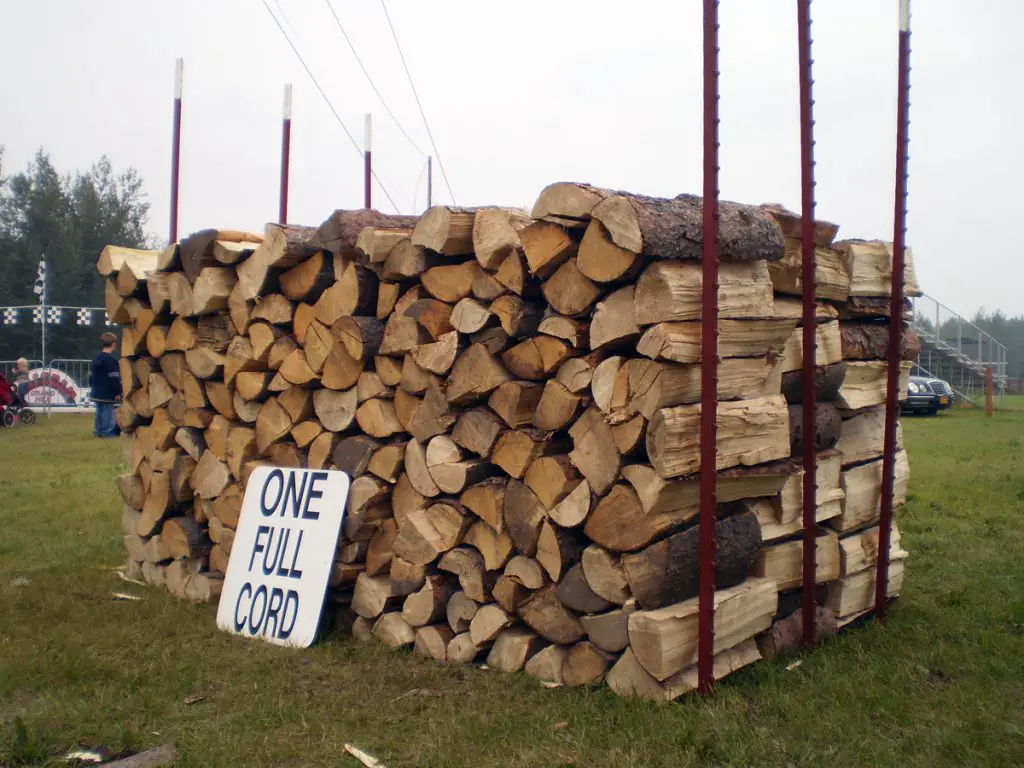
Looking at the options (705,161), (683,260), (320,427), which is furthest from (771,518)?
(320,427)

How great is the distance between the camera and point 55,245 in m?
33.1

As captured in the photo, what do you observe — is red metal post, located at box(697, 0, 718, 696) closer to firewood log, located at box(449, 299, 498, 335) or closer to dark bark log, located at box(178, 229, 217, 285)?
firewood log, located at box(449, 299, 498, 335)

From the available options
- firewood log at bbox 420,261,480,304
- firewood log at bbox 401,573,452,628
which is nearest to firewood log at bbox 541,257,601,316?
firewood log at bbox 420,261,480,304

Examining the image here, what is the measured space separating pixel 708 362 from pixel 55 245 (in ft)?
113

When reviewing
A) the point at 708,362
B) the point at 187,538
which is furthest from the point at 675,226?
the point at 187,538

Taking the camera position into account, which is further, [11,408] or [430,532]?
[11,408]

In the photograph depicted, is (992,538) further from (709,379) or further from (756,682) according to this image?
(709,379)

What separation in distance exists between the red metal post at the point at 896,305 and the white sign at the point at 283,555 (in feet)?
7.88

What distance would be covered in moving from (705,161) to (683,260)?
339mm

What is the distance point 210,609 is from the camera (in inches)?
195

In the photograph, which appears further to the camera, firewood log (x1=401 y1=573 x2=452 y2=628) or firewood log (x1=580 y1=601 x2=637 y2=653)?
firewood log (x1=401 y1=573 x2=452 y2=628)

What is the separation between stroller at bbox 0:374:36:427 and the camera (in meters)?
15.1

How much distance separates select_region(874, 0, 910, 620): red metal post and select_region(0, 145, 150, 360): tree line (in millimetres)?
30802

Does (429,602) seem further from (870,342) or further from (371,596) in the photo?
(870,342)
